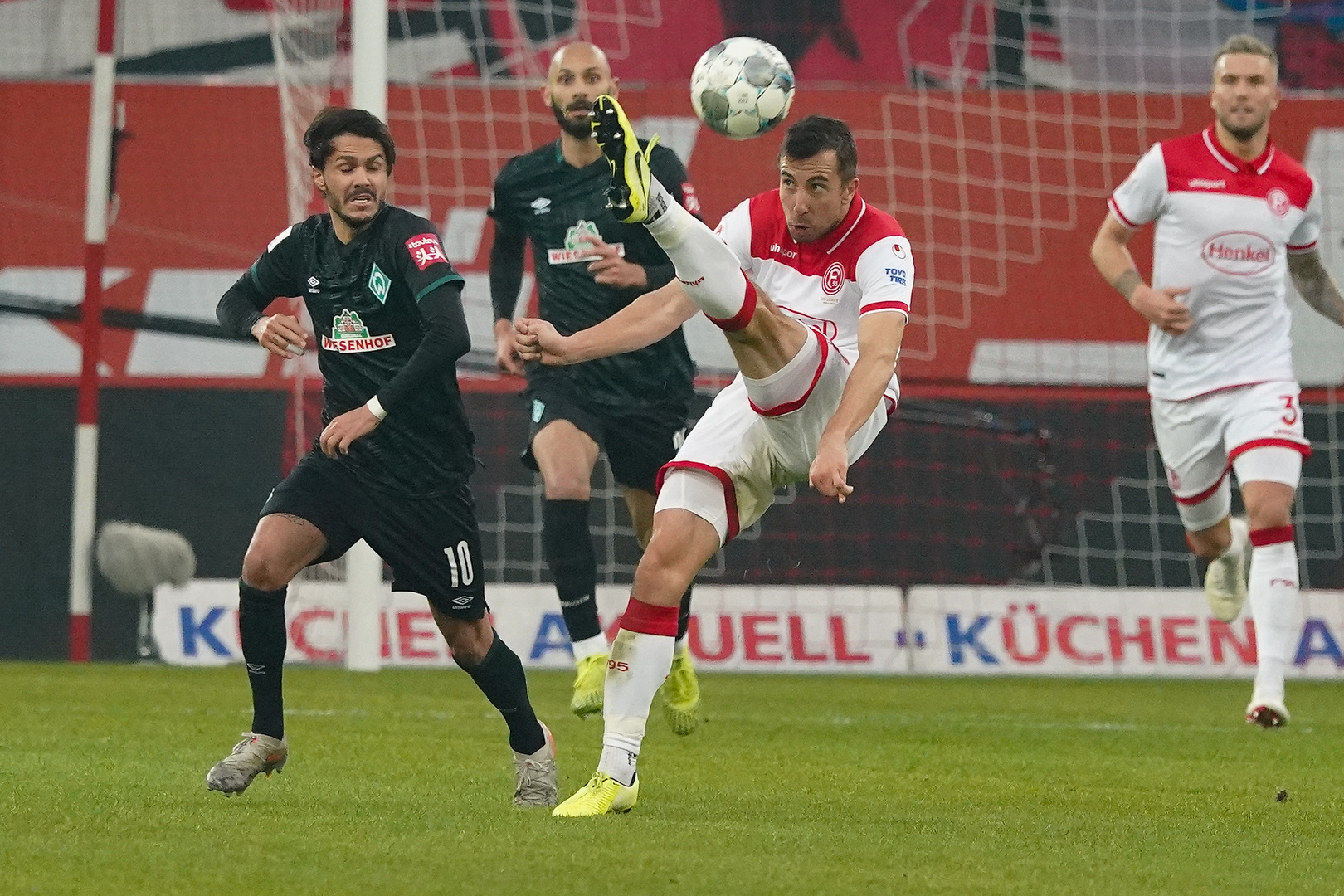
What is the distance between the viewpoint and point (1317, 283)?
8.65 metres

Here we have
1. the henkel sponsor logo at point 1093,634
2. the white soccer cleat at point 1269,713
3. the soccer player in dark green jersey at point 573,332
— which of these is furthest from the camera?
the henkel sponsor logo at point 1093,634

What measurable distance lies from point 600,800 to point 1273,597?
13.5 ft

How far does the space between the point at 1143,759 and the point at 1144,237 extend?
8463mm

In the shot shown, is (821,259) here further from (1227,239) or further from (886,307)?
(1227,239)

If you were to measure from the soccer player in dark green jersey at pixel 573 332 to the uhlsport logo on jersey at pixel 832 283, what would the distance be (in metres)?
1.85

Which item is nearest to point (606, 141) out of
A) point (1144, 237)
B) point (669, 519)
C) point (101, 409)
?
point (669, 519)

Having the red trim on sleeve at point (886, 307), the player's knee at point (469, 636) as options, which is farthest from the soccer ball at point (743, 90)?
the player's knee at point (469, 636)

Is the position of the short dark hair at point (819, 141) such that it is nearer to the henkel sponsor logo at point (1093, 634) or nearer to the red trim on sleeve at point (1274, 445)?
the red trim on sleeve at point (1274, 445)

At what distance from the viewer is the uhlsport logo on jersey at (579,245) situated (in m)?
7.91

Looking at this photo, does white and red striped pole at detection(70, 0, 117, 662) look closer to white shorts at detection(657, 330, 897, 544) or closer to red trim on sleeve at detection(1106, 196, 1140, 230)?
red trim on sleeve at detection(1106, 196, 1140, 230)

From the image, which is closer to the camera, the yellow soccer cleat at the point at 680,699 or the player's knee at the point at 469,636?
the player's knee at the point at 469,636

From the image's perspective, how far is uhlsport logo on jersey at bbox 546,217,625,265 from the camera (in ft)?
26.0

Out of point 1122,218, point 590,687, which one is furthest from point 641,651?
point 1122,218

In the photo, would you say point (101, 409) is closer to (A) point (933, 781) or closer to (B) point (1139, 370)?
(B) point (1139, 370)
